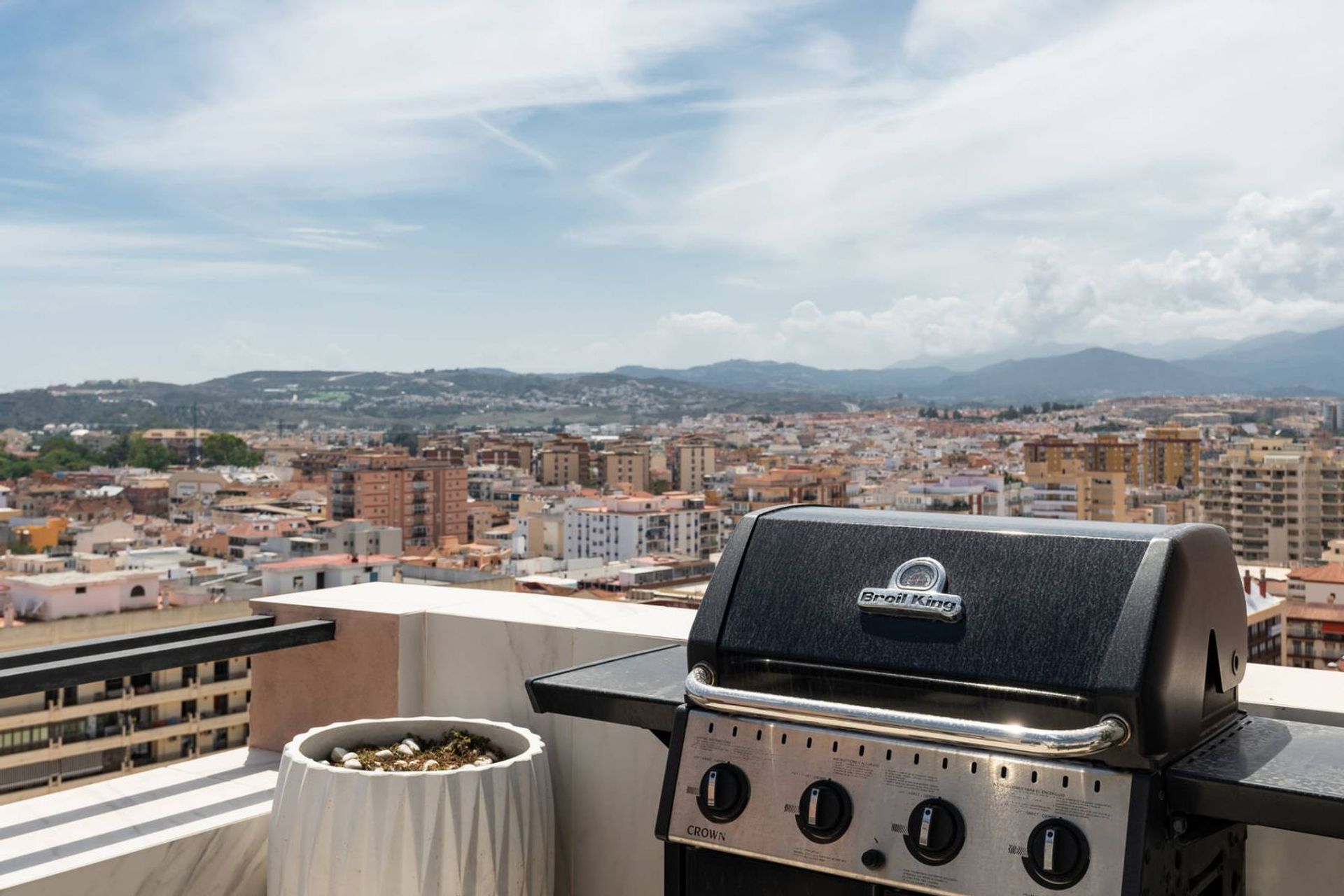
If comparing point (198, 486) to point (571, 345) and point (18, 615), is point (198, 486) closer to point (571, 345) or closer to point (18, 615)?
point (18, 615)

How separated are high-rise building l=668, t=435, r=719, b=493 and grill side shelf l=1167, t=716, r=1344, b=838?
55.3m

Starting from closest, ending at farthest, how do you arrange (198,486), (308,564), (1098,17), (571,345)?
(1098,17) < (308,564) < (198,486) < (571,345)

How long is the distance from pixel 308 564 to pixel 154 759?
12.1m

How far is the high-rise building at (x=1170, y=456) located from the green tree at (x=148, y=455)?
4708cm

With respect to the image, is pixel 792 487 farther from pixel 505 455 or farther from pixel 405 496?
pixel 505 455

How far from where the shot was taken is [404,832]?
129cm

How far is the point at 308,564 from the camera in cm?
2592

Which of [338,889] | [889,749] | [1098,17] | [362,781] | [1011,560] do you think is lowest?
[338,889]

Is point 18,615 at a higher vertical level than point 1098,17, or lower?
lower

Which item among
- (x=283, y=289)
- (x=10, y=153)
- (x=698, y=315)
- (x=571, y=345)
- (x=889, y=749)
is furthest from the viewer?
(x=571, y=345)

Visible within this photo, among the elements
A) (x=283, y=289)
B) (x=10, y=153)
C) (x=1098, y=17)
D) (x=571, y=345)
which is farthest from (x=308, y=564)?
(x=571, y=345)

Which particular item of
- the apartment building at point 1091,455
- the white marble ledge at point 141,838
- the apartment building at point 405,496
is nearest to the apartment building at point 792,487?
the apartment building at point 1091,455

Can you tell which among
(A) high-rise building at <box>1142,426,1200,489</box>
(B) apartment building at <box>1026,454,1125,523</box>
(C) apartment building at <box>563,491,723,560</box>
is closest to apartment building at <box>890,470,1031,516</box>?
(B) apartment building at <box>1026,454,1125,523</box>

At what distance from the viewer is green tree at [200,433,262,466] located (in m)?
61.9
